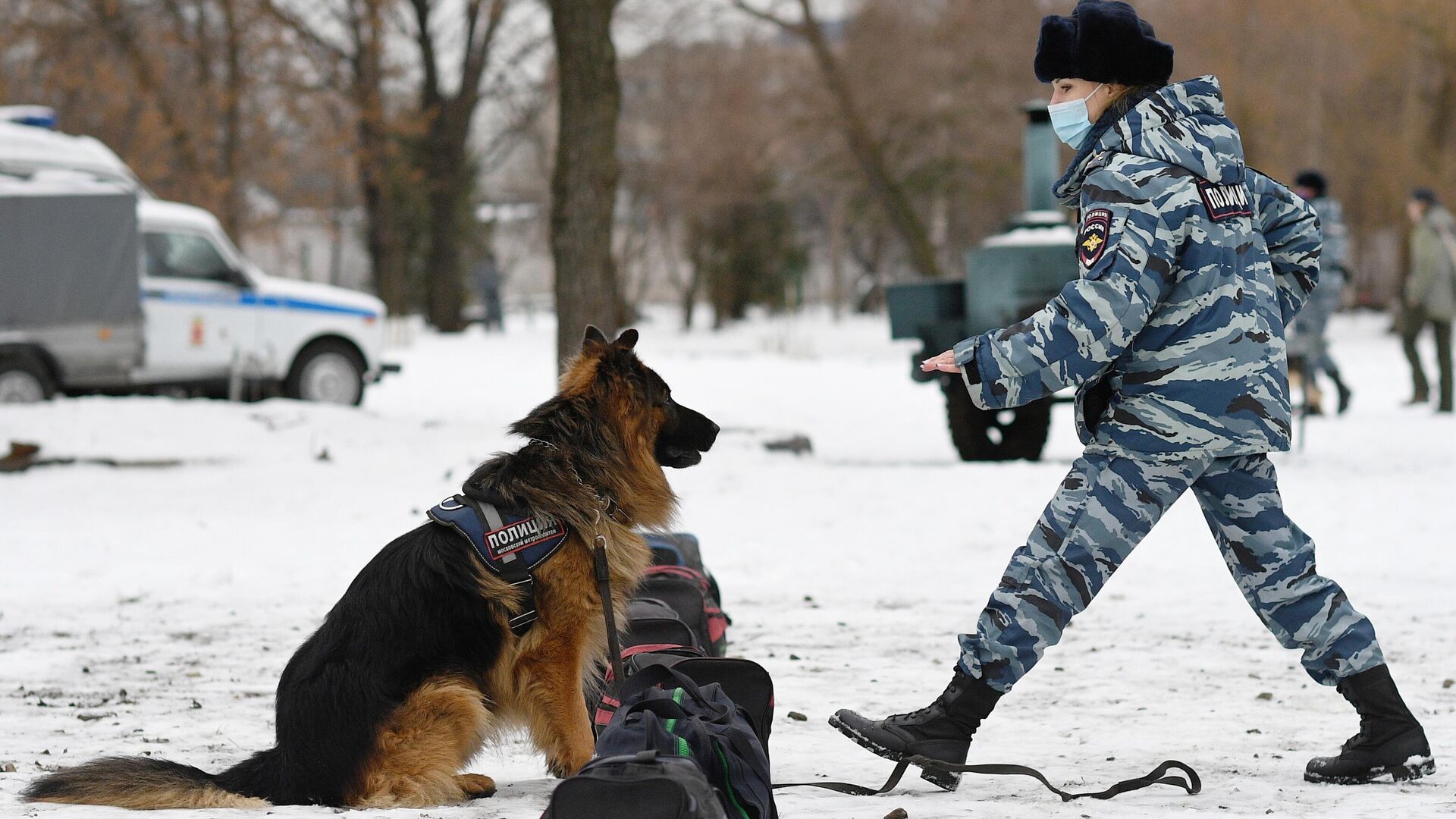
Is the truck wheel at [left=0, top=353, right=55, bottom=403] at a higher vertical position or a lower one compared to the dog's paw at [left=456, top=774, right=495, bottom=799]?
higher

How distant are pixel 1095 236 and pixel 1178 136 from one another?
1.14ft

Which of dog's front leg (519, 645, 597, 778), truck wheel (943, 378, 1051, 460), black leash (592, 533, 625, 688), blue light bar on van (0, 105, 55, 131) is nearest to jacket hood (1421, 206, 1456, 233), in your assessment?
truck wheel (943, 378, 1051, 460)

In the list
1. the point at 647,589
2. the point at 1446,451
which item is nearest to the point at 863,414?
the point at 1446,451

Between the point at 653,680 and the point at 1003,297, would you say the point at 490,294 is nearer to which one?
the point at 1003,297

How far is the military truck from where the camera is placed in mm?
10766

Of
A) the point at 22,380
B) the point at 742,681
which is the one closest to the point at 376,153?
the point at 22,380

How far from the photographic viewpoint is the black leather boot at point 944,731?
12.4 feet

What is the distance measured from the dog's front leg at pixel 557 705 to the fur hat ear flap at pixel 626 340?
0.91m

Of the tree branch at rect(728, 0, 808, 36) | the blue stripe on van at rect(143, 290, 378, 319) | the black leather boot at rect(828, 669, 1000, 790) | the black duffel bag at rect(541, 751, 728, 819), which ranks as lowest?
the black leather boot at rect(828, 669, 1000, 790)

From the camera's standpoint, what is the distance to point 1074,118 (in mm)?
3842

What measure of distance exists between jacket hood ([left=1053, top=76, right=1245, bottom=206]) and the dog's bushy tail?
9.08 feet

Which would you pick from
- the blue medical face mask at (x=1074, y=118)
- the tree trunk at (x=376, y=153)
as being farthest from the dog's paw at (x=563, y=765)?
the tree trunk at (x=376, y=153)

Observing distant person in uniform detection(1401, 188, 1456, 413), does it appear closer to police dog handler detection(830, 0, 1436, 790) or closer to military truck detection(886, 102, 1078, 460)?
military truck detection(886, 102, 1078, 460)

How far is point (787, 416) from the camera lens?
1565 centimetres
